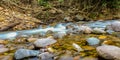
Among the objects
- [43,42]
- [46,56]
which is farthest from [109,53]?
[43,42]

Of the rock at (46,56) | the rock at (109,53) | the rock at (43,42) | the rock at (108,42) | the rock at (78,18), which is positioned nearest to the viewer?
the rock at (109,53)

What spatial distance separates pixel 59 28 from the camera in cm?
639

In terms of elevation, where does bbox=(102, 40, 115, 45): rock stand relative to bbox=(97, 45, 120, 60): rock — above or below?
below

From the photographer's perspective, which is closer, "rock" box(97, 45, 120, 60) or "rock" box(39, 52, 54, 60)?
"rock" box(97, 45, 120, 60)

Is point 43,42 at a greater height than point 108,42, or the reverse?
point 43,42

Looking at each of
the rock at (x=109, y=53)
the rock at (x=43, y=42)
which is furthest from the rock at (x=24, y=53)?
the rock at (x=109, y=53)

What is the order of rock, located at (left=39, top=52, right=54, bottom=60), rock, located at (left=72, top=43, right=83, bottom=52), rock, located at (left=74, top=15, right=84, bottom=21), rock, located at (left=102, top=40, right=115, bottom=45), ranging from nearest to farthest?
rock, located at (left=39, top=52, right=54, bottom=60) < rock, located at (left=72, top=43, right=83, bottom=52) < rock, located at (left=102, top=40, right=115, bottom=45) < rock, located at (left=74, top=15, right=84, bottom=21)

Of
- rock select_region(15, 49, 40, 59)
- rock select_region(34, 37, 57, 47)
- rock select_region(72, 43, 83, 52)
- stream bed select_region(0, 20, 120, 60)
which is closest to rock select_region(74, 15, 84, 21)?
stream bed select_region(0, 20, 120, 60)

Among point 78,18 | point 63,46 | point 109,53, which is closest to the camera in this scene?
point 109,53

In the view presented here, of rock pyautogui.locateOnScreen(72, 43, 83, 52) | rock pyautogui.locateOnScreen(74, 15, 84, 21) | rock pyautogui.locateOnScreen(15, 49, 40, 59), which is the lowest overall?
rock pyautogui.locateOnScreen(74, 15, 84, 21)

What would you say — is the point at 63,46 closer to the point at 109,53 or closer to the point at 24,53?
the point at 24,53

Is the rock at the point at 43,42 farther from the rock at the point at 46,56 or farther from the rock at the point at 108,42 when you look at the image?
the rock at the point at 108,42

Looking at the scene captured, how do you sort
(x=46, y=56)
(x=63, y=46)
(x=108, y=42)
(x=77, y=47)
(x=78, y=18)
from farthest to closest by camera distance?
(x=78, y=18)
(x=108, y=42)
(x=63, y=46)
(x=77, y=47)
(x=46, y=56)

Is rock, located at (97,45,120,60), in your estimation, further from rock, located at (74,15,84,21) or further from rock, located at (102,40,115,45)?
rock, located at (74,15,84,21)
